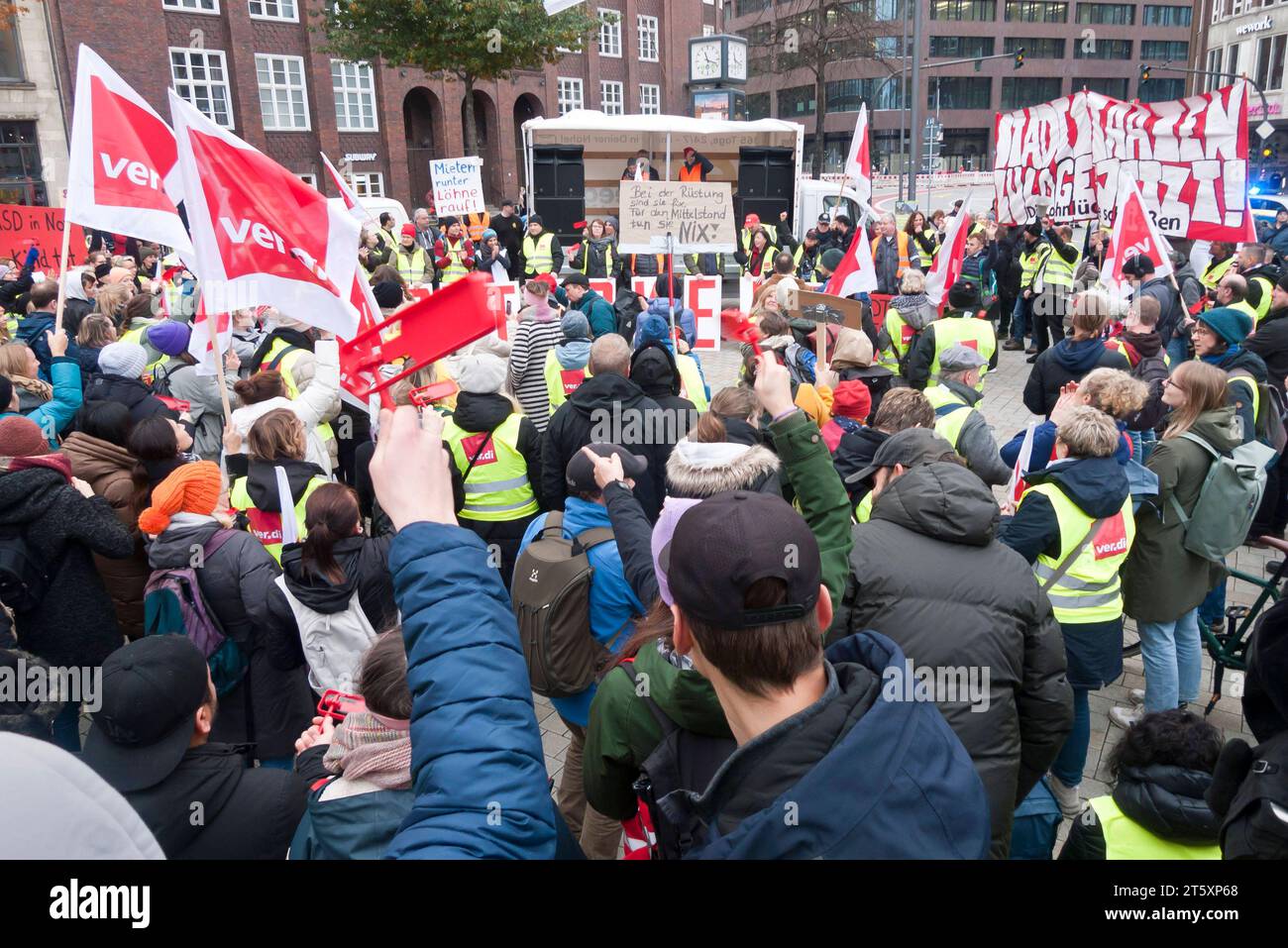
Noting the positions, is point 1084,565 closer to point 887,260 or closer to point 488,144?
point 887,260

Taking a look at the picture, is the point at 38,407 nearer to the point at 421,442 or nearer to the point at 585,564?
the point at 585,564

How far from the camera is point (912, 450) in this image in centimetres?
328

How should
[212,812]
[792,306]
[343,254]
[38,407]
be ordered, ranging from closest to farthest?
[212,812] → [343,254] → [38,407] → [792,306]

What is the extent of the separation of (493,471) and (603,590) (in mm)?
1727

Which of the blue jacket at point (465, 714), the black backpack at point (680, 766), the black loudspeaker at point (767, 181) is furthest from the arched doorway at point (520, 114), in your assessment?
the blue jacket at point (465, 714)

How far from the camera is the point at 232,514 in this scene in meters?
4.25

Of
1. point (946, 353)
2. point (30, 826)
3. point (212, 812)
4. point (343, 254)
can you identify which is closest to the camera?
point (30, 826)

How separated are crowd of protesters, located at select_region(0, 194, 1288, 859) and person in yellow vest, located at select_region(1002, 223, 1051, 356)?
5905mm

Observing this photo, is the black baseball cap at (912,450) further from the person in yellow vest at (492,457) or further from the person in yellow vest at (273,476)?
the person in yellow vest at (273,476)

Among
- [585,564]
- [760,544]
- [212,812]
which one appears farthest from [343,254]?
[760,544]

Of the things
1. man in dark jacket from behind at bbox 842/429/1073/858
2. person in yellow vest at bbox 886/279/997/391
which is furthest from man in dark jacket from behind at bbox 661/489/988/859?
person in yellow vest at bbox 886/279/997/391

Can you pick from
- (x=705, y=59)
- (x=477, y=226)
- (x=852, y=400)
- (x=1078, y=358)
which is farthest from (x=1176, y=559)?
(x=705, y=59)

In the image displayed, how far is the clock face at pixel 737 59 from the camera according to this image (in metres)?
34.1
